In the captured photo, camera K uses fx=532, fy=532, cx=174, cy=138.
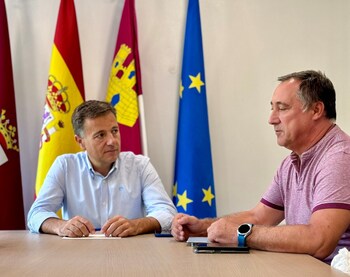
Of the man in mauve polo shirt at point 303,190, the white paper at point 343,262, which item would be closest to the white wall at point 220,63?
the man in mauve polo shirt at point 303,190

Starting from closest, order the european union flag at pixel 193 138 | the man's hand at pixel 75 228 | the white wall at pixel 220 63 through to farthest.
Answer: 1. the man's hand at pixel 75 228
2. the european union flag at pixel 193 138
3. the white wall at pixel 220 63

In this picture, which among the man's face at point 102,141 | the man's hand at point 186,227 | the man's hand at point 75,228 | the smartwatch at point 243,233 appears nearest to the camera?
the smartwatch at point 243,233

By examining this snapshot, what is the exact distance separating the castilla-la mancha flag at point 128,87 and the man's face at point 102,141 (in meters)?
0.54

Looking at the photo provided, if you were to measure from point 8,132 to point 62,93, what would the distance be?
0.45 m

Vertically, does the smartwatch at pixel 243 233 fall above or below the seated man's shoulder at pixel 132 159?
below

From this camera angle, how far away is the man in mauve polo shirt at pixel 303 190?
1.81m

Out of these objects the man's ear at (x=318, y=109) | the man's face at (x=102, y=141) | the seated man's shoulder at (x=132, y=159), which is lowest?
the seated man's shoulder at (x=132, y=159)

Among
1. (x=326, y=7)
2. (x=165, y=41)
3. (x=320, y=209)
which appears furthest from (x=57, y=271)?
(x=326, y=7)

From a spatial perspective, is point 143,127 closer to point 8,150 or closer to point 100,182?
point 100,182

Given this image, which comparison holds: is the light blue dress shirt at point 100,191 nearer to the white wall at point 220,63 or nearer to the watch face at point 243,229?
the white wall at point 220,63

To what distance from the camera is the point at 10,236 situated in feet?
7.79

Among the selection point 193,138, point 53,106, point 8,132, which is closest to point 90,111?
point 53,106

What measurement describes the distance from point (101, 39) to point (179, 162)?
3.51 feet

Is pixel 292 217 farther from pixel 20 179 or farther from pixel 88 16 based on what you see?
pixel 88 16
